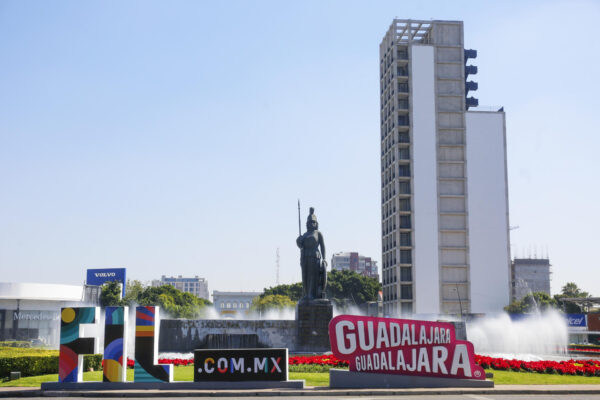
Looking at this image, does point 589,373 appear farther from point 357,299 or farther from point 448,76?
point 357,299

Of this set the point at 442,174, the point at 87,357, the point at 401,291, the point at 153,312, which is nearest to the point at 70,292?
the point at 401,291

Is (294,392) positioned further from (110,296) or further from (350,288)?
(350,288)

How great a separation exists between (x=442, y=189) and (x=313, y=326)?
55.9 metres

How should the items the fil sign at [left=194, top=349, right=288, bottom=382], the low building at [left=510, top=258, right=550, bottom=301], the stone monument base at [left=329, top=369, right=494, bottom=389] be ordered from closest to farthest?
the fil sign at [left=194, top=349, right=288, bottom=382], the stone monument base at [left=329, top=369, right=494, bottom=389], the low building at [left=510, top=258, right=550, bottom=301]

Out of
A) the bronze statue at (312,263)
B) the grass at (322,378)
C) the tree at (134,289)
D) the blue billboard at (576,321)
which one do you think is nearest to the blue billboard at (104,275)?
the tree at (134,289)

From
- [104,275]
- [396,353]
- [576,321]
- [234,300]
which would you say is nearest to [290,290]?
[104,275]

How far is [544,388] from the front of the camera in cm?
1812

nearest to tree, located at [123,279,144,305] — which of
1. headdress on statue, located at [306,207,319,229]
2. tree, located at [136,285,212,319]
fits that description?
tree, located at [136,285,212,319]

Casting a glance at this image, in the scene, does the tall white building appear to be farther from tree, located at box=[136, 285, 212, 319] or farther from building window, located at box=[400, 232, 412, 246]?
tree, located at box=[136, 285, 212, 319]

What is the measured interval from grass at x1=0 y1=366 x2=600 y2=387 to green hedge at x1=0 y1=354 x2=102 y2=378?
1.22 feet

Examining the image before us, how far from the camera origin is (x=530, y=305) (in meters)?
78.1

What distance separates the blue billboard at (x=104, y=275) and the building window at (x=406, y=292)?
38539 mm

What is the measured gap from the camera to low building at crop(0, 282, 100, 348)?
212ft

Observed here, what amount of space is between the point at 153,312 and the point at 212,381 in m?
2.61
